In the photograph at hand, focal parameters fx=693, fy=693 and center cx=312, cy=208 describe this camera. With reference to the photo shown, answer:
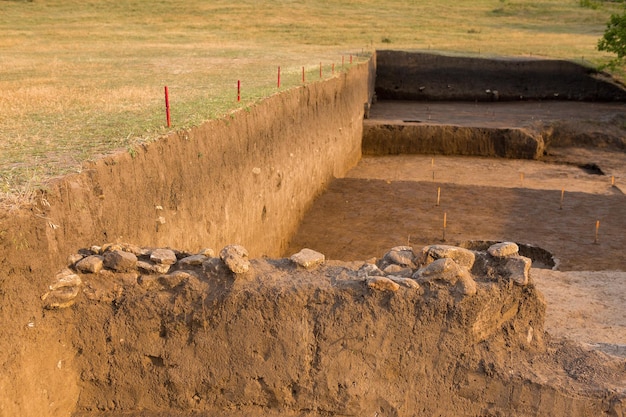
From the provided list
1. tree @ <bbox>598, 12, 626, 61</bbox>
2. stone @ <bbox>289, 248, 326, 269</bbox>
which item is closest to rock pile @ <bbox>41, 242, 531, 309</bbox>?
stone @ <bbox>289, 248, 326, 269</bbox>

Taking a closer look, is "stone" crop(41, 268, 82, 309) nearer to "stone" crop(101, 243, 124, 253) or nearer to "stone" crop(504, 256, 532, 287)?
"stone" crop(101, 243, 124, 253)

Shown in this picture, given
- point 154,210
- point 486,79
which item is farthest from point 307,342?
point 486,79

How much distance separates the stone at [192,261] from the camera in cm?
553

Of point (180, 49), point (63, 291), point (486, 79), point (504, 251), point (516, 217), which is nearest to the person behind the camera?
point (63, 291)

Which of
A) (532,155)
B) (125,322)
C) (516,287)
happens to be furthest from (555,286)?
(532,155)

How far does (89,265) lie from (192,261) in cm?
79

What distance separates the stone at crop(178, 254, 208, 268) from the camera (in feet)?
18.1

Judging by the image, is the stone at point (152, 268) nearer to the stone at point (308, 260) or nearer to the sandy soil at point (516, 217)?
the stone at point (308, 260)

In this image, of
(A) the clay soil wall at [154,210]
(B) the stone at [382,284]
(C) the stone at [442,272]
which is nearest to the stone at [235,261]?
(B) the stone at [382,284]

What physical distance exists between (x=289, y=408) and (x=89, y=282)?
1.84 metres

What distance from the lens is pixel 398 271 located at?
217 inches

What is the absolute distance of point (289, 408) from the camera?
17.7 ft

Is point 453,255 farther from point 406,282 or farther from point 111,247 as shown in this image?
point 111,247

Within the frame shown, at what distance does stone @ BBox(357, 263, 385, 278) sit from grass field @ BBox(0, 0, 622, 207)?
8.67 ft
